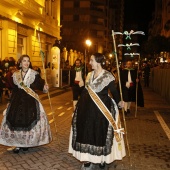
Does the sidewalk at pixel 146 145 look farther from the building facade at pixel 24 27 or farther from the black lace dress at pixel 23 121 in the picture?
the building facade at pixel 24 27

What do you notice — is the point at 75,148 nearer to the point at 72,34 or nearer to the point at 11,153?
the point at 11,153

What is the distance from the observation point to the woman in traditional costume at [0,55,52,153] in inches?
233

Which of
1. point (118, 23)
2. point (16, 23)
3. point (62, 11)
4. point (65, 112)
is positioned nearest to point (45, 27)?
point (16, 23)

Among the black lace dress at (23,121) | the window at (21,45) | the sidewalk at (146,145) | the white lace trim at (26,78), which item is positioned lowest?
the sidewalk at (146,145)

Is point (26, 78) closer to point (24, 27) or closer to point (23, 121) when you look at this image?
point (23, 121)

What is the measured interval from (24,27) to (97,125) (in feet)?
56.5

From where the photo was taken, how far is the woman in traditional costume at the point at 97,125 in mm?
5031

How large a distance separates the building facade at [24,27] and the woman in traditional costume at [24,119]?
10.6m

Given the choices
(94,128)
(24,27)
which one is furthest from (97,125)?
(24,27)

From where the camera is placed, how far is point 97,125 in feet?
16.6

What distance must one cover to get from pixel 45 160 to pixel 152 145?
2.47 m

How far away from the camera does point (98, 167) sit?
17.5ft

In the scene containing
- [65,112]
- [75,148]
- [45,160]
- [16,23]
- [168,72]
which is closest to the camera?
[75,148]

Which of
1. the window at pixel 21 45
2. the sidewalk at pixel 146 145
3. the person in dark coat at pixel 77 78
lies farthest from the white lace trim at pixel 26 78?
Answer: the window at pixel 21 45
